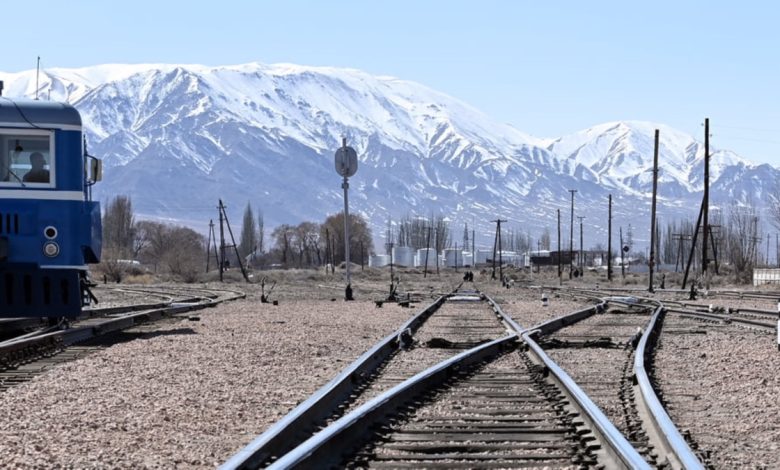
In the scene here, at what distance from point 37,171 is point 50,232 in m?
0.85

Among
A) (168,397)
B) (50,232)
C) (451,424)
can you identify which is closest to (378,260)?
(50,232)

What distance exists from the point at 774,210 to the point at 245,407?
95306mm

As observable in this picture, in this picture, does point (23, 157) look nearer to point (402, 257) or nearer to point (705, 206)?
point (705, 206)

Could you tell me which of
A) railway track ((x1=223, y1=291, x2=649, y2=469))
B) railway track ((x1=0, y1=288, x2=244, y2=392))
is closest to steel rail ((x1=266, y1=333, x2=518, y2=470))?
railway track ((x1=223, y1=291, x2=649, y2=469))

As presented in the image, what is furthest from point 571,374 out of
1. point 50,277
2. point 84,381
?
point 50,277

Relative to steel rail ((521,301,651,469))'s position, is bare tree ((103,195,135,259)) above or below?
above

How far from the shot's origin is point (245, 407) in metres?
9.27

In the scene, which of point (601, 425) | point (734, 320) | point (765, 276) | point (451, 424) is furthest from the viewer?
point (765, 276)

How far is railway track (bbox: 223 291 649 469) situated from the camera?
21.8 feet

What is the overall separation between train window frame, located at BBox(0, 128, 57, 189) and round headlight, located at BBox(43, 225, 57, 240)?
0.54 meters

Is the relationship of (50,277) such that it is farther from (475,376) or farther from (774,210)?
(774,210)

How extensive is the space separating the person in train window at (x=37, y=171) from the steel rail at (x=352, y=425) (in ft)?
22.9

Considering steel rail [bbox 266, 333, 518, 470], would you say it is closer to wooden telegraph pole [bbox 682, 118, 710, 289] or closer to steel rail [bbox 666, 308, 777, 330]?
steel rail [bbox 666, 308, 777, 330]

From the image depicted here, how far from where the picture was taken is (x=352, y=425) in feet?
23.8
